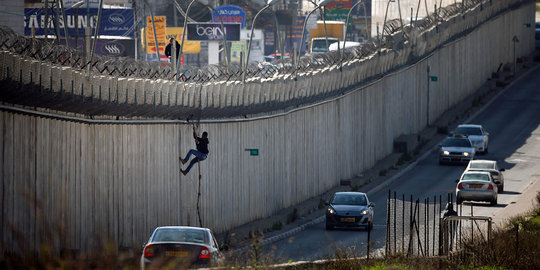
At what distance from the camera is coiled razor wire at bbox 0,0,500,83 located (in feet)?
72.8

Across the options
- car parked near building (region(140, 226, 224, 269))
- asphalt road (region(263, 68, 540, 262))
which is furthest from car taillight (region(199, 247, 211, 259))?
asphalt road (region(263, 68, 540, 262))

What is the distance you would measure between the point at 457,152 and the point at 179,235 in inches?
1239

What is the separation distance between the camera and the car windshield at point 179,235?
18844 mm

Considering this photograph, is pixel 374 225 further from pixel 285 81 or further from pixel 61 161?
pixel 61 161

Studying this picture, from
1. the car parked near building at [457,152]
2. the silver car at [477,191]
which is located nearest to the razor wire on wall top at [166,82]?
the car parked near building at [457,152]

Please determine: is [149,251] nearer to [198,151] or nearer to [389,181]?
[198,151]

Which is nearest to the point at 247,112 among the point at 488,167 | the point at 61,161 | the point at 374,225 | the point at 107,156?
the point at 374,225

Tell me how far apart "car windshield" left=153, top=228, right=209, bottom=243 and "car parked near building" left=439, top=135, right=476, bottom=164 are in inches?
1206

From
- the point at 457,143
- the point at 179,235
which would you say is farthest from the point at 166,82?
the point at 457,143

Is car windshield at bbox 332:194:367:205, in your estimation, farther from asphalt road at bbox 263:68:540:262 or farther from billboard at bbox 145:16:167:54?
billboard at bbox 145:16:167:54

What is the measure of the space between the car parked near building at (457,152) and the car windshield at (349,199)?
624 inches

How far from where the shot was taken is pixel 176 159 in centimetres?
2764

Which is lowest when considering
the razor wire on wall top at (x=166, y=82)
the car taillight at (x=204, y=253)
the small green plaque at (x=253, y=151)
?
the car taillight at (x=204, y=253)

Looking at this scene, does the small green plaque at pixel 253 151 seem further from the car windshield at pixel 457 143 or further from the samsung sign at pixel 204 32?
the samsung sign at pixel 204 32
